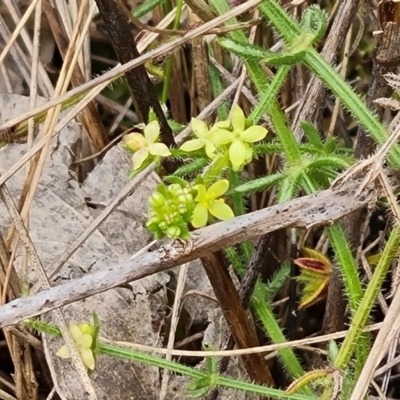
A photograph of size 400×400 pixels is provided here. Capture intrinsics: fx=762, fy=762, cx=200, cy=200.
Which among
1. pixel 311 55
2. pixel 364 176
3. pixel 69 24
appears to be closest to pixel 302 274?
pixel 364 176

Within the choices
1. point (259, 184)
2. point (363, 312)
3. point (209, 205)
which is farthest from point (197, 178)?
point (363, 312)

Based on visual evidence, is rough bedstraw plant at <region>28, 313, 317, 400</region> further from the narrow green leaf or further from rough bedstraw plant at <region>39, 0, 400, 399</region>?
the narrow green leaf

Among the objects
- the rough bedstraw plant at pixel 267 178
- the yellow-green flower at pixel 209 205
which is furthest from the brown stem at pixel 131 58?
the yellow-green flower at pixel 209 205

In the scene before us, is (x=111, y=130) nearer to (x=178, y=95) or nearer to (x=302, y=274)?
(x=178, y=95)

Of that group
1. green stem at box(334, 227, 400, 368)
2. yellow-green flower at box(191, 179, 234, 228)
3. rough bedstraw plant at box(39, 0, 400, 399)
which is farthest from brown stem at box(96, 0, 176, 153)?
green stem at box(334, 227, 400, 368)

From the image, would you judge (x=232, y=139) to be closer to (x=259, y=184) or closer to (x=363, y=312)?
(x=259, y=184)
